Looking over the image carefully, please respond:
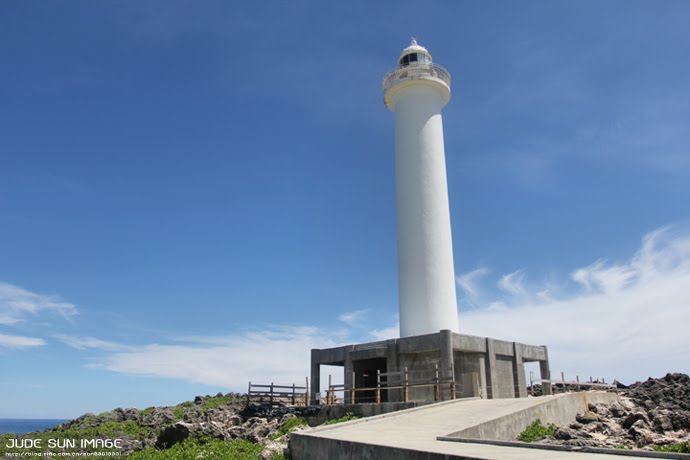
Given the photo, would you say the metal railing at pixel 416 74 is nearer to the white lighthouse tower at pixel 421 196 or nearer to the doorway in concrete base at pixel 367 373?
the white lighthouse tower at pixel 421 196

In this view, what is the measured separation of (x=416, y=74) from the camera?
27547mm

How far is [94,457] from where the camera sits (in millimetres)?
17906

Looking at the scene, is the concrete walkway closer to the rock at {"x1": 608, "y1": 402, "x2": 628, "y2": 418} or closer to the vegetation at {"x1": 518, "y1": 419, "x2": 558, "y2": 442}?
Result: the vegetation at {"x1": 518, "y1": 419, "x2": 558, "y2": 442}

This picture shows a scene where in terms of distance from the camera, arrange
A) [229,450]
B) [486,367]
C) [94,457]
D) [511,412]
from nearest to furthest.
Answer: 1. [511,412]
2. [229,450]
3. [94,457]
4. [486,367]

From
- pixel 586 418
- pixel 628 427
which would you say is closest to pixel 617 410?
pixel 586 418

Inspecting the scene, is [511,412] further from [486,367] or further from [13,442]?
[13,442]

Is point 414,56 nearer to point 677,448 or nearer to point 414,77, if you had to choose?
A: point 414,77

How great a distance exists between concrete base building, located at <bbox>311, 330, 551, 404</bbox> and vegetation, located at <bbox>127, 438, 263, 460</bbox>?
6.94 meters

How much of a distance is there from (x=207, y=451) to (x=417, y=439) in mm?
7611

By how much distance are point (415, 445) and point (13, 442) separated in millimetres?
19810

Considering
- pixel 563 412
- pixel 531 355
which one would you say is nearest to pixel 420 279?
pixel 531 355

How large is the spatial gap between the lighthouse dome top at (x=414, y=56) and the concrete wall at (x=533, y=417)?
721 inches

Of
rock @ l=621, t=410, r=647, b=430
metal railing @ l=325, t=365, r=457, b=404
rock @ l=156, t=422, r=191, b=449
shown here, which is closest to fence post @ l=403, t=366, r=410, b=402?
metal railing @ l=325, t=365, r=457, b=404

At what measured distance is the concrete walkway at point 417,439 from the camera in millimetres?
7785
